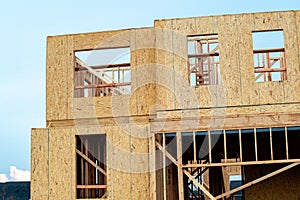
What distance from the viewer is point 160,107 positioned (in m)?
19.0

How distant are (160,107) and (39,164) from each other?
517 cm

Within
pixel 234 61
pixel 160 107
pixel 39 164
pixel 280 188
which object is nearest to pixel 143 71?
pixel 160 107

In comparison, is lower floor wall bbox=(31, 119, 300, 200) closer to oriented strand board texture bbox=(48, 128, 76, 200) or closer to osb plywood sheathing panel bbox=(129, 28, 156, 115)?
oriented strand board texture bbox=(48, 128, 76, 200)

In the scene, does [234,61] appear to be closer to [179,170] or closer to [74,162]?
[179,170]

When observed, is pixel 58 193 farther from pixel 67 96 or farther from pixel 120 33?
pixel 120 33

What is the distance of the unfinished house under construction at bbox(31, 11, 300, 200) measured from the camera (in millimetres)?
18250

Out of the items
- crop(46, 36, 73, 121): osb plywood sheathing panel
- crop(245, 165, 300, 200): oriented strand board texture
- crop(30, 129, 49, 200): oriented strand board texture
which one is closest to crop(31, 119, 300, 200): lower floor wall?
crop(30, 129, 49, 200): oriented strand board texture

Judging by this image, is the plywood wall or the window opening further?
the window opening

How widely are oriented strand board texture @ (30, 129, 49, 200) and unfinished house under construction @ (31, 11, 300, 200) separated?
1.5 inches

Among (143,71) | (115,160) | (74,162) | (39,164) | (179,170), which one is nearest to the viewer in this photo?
(179,170)

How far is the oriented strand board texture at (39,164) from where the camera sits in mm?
19094

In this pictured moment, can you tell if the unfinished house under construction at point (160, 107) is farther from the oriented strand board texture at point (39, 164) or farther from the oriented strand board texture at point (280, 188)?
the oriented strand board texture at point (280, 188)

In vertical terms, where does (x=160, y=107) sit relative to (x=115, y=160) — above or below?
above

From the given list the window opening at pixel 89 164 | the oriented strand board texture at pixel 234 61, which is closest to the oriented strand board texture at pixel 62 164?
the window opening at pixel 89 164
